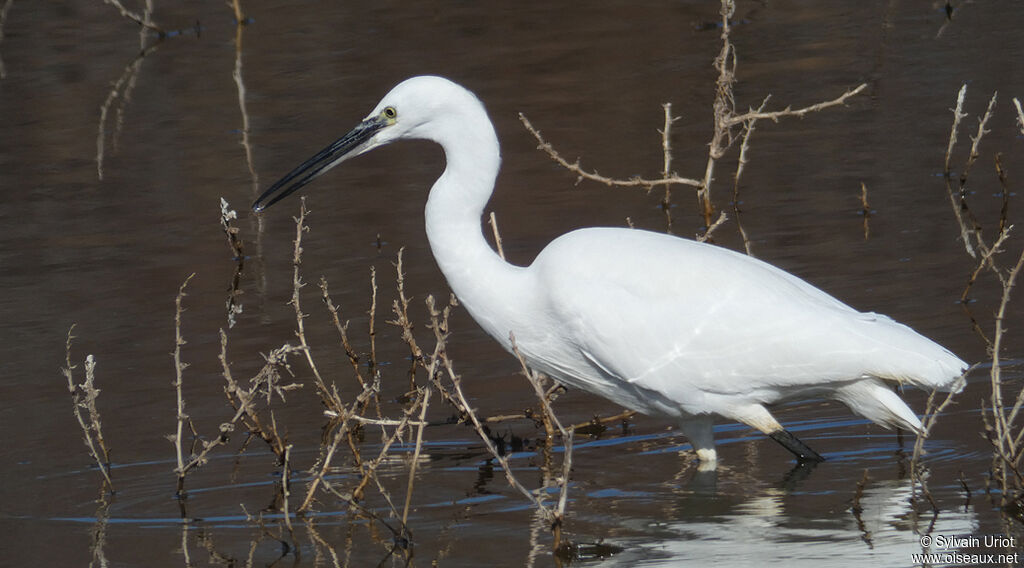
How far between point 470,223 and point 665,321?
807 mm

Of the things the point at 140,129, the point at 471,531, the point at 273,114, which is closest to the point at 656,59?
the point at 273,114

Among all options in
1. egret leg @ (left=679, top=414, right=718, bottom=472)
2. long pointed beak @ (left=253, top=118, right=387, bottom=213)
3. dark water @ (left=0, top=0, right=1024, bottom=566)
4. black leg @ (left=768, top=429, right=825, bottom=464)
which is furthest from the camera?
long pointed beak @ (left=253, top=118, right=387, bottom=213)

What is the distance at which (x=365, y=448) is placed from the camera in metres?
6.04

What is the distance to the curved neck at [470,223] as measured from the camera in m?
5.43

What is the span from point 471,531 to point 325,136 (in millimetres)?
6955

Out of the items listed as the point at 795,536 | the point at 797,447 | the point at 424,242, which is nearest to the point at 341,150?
the point at 797,447

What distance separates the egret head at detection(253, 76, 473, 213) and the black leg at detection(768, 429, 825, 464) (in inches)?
64.4

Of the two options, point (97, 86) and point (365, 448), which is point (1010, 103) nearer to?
point (365, 448)

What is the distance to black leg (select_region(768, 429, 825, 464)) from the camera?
5.40 metres

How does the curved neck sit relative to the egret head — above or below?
below

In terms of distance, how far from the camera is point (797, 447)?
17.9 feet

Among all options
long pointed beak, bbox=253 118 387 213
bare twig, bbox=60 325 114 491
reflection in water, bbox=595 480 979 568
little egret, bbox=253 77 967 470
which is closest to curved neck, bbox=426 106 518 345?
little egret, bbox=253 77 967 470

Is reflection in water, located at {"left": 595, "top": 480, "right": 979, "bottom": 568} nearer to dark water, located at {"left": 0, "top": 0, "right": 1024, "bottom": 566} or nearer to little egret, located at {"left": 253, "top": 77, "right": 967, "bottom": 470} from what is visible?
dark water, located at {"left": 0, "top": 0, "right": 1024, "bottom": 566}

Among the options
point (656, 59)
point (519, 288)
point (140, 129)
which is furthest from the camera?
point (656, 59)
